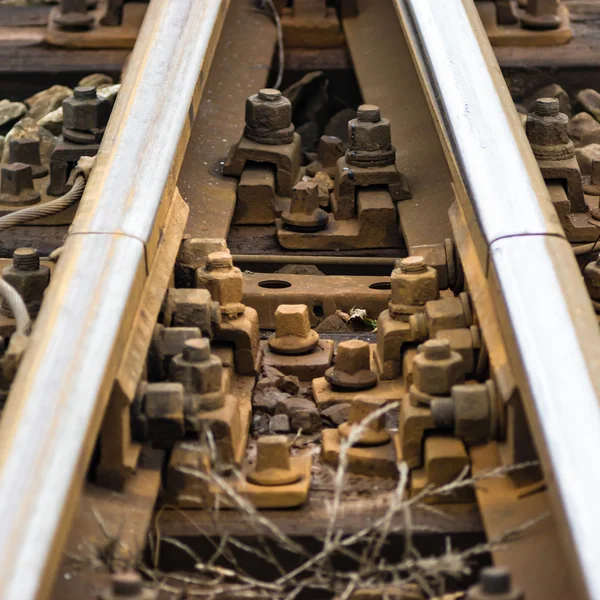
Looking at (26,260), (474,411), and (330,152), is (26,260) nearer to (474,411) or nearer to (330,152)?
(474,411)

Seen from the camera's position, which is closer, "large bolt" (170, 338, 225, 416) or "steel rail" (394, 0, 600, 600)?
"steel rail" (394, 0, 600, 600)

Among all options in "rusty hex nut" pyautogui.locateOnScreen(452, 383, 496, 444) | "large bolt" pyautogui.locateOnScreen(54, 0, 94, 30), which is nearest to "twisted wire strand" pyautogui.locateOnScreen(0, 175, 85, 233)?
"rusty hex nut" pyautogui.locateOnScreen(452, 383, 496, 444)

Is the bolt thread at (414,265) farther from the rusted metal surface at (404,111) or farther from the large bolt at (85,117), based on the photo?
the large bolt at (85,117)

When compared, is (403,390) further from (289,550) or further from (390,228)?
(390,228)

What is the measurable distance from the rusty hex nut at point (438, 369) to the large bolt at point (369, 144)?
57.6 inches

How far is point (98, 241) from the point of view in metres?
2.96

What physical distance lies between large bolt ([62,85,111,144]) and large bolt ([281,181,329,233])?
0.85 m

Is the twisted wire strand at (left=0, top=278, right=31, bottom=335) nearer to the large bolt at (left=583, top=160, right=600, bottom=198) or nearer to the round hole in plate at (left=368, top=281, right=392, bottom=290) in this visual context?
the round hole in plate at (left=368, top=281, right=392, bottom=290)

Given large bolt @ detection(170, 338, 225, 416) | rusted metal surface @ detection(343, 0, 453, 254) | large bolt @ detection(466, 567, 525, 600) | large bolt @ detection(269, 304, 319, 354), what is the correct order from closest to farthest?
large bolt @ detection(466, 567, 525, 600) → large bolt @ detection(170, 338, 225, 416) → large bolt @ detection(269, 304, 319, 354) → rusted metal surface @ detection(343, 0, 453, 254)

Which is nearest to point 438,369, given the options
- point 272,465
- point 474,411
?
point 474,411

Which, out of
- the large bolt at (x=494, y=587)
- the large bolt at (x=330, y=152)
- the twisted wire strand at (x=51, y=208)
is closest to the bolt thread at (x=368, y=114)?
the large bolt at (x=330, y=152)

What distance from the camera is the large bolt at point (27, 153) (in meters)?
4.81

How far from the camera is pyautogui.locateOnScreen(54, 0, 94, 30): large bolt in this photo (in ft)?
19.7

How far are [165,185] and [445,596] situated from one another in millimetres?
1264
